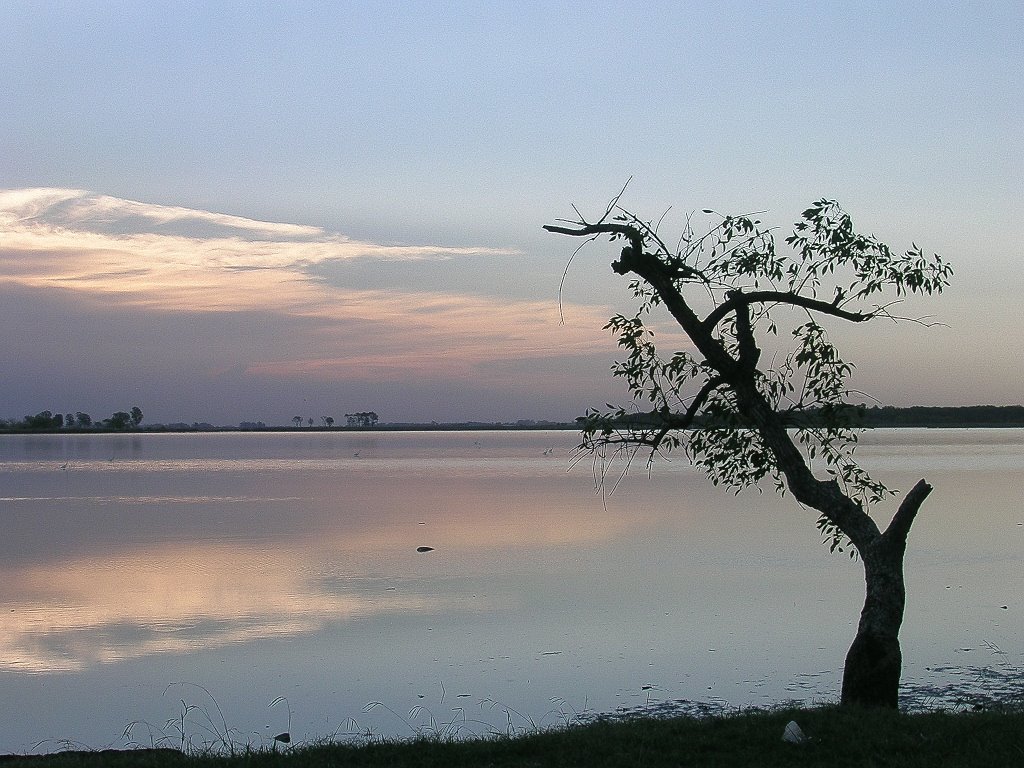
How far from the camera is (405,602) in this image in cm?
1894

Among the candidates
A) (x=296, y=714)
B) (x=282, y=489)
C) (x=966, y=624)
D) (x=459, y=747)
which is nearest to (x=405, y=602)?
(x=296, y=714)

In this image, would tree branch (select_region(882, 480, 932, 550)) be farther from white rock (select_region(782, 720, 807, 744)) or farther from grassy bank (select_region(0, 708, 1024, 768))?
white rock (select_region(782, 720, 807, 744))

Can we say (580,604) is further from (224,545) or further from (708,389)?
(224,545)

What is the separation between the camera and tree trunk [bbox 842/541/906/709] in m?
9.52

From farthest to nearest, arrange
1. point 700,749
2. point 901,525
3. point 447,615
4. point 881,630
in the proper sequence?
1. point 447,615
2. point 901,525
3. point 881,630
4. point 700,749

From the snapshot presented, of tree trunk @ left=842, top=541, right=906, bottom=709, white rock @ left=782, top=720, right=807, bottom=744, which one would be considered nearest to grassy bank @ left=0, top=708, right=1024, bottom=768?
white rock @ left=782, top=720, right=807, bottom=744

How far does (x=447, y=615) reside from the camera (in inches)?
696

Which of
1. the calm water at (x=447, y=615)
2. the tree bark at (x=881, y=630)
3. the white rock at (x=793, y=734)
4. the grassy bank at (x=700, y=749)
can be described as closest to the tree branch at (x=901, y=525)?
the tree bark at (x=881, y=630)

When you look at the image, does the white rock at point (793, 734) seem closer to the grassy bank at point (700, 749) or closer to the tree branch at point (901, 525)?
the grassy bank at point (700, 749)

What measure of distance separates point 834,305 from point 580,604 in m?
9.92

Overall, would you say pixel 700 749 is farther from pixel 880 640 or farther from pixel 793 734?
pixel 880 640

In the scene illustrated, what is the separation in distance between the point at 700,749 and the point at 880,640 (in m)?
2.67

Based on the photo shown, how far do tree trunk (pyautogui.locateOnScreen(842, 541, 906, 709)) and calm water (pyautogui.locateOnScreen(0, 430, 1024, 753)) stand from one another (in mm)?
2781

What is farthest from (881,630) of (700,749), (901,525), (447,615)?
(447,615)
